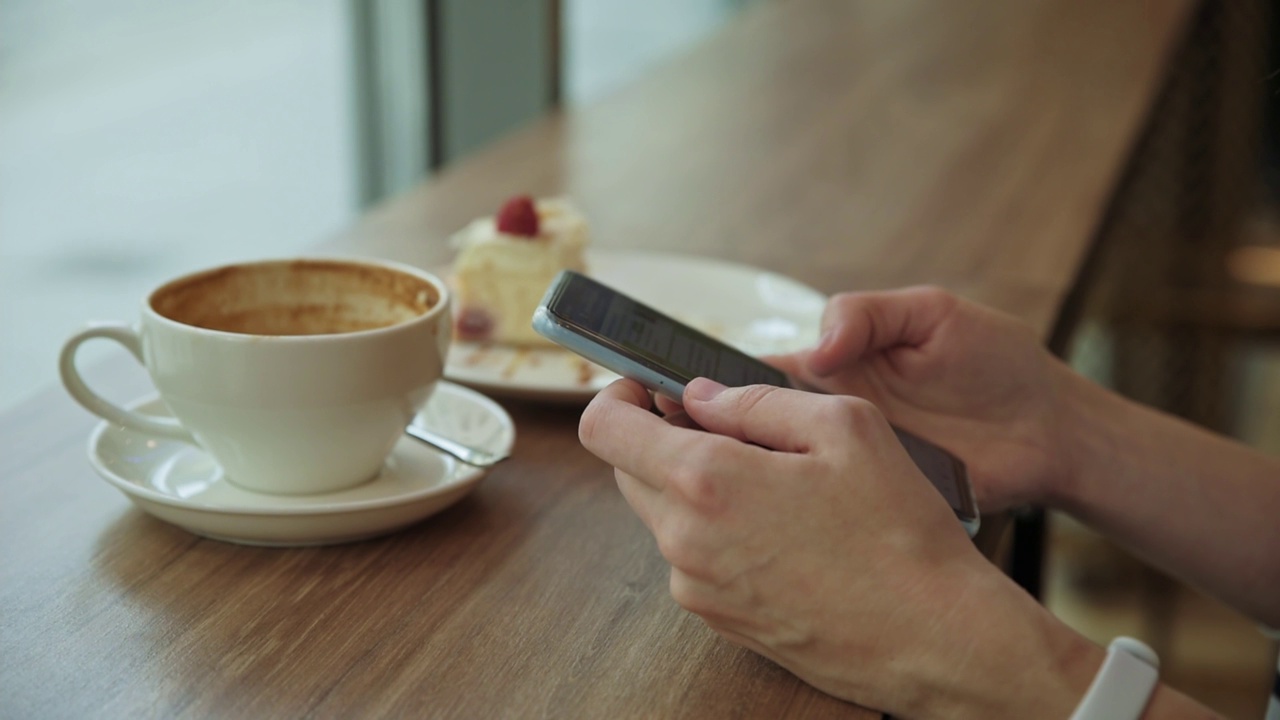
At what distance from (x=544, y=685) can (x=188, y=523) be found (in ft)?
0.74

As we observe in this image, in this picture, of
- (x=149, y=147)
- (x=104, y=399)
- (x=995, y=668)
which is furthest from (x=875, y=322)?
(x=149, y=147)

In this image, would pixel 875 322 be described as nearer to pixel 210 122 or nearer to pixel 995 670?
pixel 995 670

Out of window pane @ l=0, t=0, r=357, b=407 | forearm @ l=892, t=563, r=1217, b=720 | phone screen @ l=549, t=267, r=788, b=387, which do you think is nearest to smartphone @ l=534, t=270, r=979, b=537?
phone screen @ l=549, t=267, r=788, b=387

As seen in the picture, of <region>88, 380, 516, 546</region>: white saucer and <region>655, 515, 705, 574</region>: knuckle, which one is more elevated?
<region>655, 515, 705, 574</region>: knuckle

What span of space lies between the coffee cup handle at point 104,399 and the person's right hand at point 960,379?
0.36 metres

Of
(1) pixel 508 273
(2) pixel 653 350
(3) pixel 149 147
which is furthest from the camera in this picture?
(3) pixel 149 147

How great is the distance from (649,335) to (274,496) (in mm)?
219

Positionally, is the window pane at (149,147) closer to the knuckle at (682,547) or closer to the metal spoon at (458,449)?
the metal spoon at (458,449)

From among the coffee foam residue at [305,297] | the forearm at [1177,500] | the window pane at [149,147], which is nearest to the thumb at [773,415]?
the coffee foam residue at [305,297]

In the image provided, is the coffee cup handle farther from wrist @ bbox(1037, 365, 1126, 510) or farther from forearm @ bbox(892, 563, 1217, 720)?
wrist @ bbox(1037, 365, 1126, 510)

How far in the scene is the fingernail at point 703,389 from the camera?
59cm

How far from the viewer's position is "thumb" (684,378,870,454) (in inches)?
22.0

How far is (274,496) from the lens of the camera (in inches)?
26.3

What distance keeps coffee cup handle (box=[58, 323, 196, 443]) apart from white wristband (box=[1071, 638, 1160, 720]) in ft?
1.54
